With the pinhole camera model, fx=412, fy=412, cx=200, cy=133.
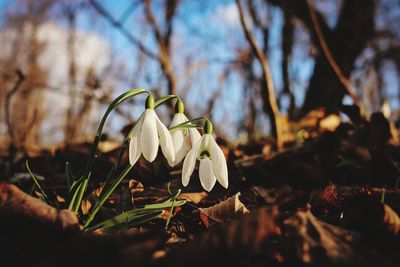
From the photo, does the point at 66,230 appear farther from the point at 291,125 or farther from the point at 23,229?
the point at 291,125

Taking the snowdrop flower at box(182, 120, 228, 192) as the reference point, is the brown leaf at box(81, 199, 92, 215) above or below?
below

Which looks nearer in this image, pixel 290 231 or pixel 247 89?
pixel 290 231

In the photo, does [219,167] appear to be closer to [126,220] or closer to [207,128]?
[207,128]

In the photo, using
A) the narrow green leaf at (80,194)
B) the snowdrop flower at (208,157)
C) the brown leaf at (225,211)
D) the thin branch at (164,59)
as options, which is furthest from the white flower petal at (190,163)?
the thin branch at (164,59)

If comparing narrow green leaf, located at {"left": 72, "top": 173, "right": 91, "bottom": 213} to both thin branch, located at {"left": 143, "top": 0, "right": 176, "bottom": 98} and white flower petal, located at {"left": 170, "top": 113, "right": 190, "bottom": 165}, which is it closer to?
white flower petal, located at {"left": 170, "top": 113, "right": 190, "bottom": 165}

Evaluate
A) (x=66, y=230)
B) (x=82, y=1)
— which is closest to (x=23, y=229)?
(x=66, y=230)

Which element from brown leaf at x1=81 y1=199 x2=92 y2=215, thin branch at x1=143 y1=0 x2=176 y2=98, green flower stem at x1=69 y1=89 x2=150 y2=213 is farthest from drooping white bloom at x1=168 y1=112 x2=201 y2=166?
thin branch at x1=143 y1=0 x2=176 y2=98

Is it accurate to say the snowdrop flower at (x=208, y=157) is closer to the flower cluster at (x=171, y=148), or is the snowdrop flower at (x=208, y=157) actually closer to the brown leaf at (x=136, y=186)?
the flower cluster at (x=171, y=148)
